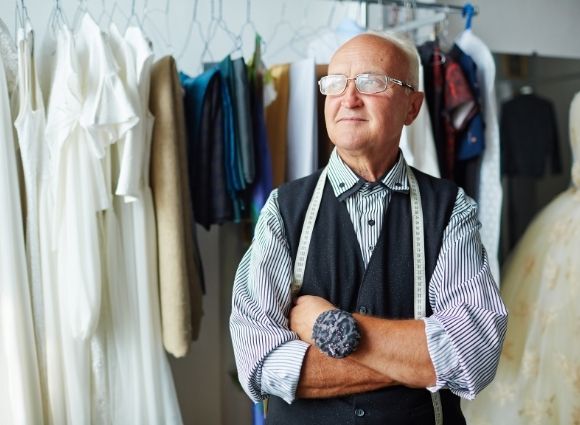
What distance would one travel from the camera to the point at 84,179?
146 cm

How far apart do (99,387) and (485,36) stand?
2253 millimetres

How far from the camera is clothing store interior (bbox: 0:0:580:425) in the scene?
1.45 metres

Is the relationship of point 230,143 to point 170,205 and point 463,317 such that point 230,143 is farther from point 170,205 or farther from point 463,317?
point 463,317

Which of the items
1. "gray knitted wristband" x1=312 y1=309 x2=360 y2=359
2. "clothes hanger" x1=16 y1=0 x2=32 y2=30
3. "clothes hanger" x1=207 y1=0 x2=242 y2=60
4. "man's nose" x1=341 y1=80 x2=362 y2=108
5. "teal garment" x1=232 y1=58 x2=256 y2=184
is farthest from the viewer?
"clothes hanger" x1=207 y1=0 x2=242 y2=60

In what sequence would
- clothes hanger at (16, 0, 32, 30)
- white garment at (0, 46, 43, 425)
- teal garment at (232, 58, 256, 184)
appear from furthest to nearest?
teal garment at (232, 58, 256, 184), clothes hanger at (16, 0, 32, 30), white garment at (0, 46, 43, 425)

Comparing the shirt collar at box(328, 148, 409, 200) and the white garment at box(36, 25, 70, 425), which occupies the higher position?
the shirt collar at box(328, 148, 409, 200)

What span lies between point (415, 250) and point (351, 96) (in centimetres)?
30

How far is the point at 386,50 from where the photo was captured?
105cm

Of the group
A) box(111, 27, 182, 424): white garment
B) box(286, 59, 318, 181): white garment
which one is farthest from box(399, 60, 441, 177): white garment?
box(111, 27, 182, 424): white garment

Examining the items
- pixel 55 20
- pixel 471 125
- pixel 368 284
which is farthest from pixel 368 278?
pixel 55 20

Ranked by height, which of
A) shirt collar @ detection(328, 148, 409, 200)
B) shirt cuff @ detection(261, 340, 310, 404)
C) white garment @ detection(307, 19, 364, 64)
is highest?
white garment @ detection(307, 19, 364, 64)

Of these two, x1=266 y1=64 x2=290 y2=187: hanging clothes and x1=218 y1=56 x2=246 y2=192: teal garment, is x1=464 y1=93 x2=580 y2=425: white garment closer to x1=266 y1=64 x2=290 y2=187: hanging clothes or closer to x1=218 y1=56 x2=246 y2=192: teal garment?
x1=266 y1=64 x2=290 y2=187: hanging clothes

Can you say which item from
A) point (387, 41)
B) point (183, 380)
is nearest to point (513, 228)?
point (183, 380)

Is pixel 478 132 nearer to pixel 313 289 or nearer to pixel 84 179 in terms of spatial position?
pixel 313 289
